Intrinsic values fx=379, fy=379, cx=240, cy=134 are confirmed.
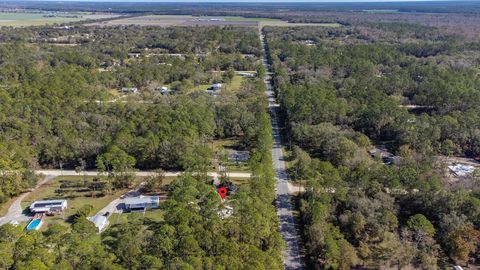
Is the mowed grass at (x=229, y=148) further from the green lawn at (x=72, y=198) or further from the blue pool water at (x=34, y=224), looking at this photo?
the blue pool water at (x=34, y=224)

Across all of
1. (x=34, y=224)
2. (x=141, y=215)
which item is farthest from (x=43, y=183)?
(x=141, y=215)

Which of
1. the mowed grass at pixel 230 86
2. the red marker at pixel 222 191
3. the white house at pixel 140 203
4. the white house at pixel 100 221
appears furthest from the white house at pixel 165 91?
the white house at pixel 100 221

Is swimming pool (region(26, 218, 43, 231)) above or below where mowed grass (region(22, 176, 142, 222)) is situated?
above

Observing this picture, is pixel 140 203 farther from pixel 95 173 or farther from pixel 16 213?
pixel 16 213

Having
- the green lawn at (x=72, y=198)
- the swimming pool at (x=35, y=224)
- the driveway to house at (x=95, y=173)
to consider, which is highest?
the swimming pool at (x=35, y=224)

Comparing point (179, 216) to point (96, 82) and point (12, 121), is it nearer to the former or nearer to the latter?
point (12, 121)

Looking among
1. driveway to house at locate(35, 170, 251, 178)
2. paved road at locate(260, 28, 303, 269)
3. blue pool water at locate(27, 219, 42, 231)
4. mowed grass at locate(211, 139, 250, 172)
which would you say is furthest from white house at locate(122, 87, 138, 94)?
blue pool water at locate(27, 219, 42, 231)

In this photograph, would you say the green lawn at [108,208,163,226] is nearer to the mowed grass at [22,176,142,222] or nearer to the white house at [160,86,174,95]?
the mowed grass at [22,176,142,222]
